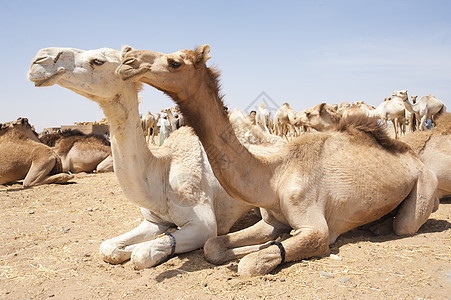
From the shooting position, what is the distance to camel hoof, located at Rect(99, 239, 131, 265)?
13.0 feet

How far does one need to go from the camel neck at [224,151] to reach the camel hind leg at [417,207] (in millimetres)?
1658

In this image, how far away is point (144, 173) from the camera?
13.1 feet

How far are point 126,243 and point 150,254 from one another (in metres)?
0.55

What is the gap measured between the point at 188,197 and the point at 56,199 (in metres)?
5.07

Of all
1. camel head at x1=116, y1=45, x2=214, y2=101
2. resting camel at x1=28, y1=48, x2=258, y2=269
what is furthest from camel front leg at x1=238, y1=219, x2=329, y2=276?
camel head at x1=116, y1=45, x2=214, y2=101

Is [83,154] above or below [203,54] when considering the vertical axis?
below

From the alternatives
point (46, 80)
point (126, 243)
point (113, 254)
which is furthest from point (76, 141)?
point (46, 80)

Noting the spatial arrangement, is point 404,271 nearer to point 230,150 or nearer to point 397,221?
point 397,221

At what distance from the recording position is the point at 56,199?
807 cm

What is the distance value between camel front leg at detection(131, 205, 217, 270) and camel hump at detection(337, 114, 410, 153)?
1.87 meters

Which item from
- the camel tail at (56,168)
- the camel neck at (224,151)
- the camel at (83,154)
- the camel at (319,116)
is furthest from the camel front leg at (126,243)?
the camel at (83,154)

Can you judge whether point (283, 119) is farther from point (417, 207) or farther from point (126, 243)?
point (126, 243)

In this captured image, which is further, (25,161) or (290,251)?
(25,161)

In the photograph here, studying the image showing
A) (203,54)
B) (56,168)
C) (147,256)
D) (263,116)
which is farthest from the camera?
(263,116)
